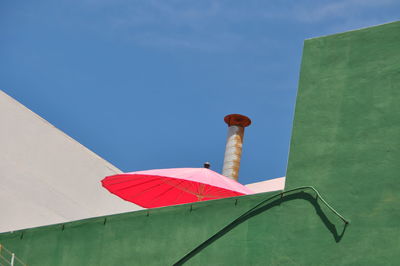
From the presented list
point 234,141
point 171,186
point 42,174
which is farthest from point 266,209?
point 42,174

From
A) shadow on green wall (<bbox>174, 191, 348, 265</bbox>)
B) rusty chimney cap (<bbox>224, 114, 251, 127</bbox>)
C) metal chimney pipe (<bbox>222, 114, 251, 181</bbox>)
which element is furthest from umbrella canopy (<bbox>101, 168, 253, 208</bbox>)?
rusty chimney cap (<bbox>224, 114, 251, 127</bbox>)

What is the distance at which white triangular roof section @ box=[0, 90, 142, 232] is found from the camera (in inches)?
711

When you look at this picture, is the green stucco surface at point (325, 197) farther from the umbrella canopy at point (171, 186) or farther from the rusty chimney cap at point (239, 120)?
the rusty chimney cap at point (239, 120)

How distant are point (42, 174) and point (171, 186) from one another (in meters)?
5.72

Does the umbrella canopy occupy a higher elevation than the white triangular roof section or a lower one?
lower

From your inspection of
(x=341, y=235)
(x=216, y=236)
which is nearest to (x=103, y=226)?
(x=216, y=236)

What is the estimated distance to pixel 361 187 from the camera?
907 centimetres

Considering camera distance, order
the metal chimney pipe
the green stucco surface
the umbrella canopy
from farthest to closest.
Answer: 1. the metal chimney pipe
2. the umbrella canopy
3. the green stucco surface

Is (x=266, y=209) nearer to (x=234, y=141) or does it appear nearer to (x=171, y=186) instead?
(x=171, y=186)

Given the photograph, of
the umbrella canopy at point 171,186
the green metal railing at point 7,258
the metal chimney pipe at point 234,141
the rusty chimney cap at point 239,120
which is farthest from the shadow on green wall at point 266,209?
the rusty chimney cap at point 239,120

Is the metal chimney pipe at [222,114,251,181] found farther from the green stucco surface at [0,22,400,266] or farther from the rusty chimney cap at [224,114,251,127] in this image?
the green stucco surface at [0,22,400,266]

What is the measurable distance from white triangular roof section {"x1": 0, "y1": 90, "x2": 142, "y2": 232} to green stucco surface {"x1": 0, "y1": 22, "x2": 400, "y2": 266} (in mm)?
7718

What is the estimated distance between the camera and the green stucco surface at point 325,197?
890cm

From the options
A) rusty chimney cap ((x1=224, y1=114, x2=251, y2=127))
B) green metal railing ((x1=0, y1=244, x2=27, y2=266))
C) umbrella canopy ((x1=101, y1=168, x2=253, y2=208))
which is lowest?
green metal railing ((x1=0, y1=244, x2=27, y2=266))
